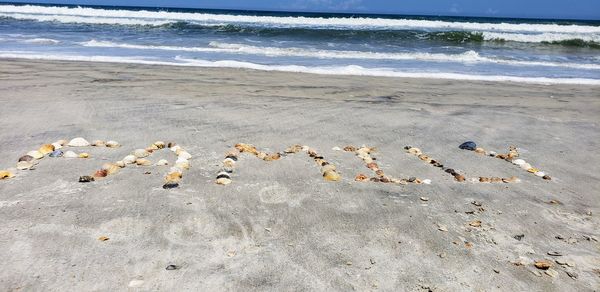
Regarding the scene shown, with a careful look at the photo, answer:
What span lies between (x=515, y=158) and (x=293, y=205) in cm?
230

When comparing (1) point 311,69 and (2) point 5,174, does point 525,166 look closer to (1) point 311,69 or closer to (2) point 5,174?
(2) point 5,174

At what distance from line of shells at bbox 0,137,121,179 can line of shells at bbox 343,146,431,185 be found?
2.06m

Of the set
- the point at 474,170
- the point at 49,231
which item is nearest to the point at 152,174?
the point at 49,231

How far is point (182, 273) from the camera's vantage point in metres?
2.03

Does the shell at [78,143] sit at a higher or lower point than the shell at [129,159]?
higher

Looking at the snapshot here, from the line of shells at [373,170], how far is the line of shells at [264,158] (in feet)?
0.70

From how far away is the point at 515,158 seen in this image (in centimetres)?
397

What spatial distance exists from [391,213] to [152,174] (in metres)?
1.68

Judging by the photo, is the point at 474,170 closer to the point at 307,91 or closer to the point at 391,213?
the point at 391,213

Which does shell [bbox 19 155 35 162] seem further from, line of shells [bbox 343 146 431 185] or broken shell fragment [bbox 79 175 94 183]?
line of shells [bbox 343 146 431 185]

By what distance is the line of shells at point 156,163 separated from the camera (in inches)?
119

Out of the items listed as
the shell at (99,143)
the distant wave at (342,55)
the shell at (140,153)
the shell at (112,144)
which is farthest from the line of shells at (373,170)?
the distant wave at (342,55)

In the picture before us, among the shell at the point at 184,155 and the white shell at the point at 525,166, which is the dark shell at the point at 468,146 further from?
the shell at the point at 184,155

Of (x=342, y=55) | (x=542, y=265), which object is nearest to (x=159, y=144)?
(x=542, y=265)
